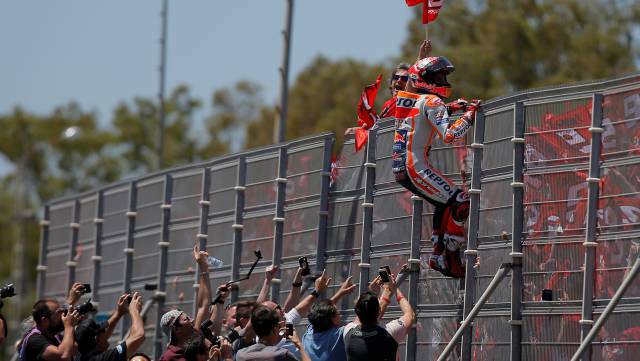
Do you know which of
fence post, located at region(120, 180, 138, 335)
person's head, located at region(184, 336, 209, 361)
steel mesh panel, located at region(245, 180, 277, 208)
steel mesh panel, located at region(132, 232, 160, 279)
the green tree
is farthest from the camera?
the green tree

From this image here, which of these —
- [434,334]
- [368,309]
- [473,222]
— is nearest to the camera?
[368,309]

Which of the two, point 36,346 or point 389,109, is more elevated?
point 389,109

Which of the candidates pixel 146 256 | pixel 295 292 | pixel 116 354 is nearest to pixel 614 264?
pixel 295 292

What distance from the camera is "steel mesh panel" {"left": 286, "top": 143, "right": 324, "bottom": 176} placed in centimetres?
1906

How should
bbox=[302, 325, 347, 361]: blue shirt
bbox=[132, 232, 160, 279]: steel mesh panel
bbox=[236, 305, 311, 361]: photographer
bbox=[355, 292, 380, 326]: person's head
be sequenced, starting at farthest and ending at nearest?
bbox=[132, 232, 160, 279]: steel mesh panel < bbox=[302, 325, 347, 361]: blue shirt < bbox=[355, 292, 380, 326]: person's head < bbox=[236, 305, 311, 361]: photographer

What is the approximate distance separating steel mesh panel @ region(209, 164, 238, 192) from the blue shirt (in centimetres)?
715

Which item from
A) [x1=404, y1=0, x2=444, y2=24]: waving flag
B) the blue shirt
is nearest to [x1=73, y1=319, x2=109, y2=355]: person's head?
the blue shirt

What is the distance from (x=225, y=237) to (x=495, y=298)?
614 cm

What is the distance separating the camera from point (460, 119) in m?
15.9

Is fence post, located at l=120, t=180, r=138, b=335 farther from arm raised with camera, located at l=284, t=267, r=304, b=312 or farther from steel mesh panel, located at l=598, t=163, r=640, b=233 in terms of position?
steel mesh panel, located at l=598, t=163, r=640, b=233

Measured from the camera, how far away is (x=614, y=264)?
47.7 ft

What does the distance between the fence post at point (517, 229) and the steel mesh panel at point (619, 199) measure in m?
1.01

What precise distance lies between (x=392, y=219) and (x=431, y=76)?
6.03 feet

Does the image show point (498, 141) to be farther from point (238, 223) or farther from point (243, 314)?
point (238, 223)
